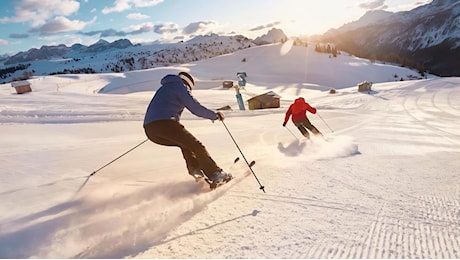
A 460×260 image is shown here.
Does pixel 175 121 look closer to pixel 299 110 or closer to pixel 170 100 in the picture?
pixel 170 100

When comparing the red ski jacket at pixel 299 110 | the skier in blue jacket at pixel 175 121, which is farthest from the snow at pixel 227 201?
the red ski jacket at pixel 299 110

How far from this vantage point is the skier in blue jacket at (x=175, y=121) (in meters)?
4.34

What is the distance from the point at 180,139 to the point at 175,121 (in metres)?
0.26

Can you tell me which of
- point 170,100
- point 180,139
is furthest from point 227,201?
point 170,100

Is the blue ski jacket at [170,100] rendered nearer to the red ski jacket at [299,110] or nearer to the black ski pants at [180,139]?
the black ski pants at [180,139]

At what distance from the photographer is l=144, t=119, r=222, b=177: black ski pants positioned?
4332 millimetres

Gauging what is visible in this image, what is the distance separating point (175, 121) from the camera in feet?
14.4

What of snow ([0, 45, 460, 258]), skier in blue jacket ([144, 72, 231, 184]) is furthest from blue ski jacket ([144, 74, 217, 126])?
snow ([0, 45, 460, 258])

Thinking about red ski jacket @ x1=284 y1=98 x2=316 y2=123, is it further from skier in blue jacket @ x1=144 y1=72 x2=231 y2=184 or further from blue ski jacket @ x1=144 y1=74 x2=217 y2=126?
blue ski jacket @ x1=144 y1=74 x2=217 y2=126

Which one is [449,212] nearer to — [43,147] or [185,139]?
[185,139]

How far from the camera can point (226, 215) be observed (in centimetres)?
343

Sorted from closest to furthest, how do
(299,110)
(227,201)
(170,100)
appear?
(227,201), (170,100), (299,110)

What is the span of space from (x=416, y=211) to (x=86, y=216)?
3.53 metres

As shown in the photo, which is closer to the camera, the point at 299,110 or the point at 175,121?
the point at 175,121
